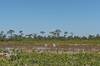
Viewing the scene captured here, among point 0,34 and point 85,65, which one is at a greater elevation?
point 0,34

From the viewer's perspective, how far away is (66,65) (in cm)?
1831

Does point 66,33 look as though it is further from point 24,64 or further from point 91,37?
point 24,64

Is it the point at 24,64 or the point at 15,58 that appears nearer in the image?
the point at 24,64

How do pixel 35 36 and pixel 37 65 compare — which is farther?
pixel 35 36

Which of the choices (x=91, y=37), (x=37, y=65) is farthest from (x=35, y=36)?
(x=37, y=65)

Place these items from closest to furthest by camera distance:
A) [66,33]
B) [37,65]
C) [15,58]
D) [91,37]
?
[37,65] < [15,58] < [91,37] < [66,33]

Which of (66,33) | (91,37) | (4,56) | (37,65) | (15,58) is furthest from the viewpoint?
(66,33)

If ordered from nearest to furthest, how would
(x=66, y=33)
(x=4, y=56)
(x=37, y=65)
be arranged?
(x=37, y=65) → (x=4, y=56) → (x=66, y=33)

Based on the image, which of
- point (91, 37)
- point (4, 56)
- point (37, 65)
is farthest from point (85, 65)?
point (91, 37)

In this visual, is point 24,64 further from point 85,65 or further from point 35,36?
point 35,36

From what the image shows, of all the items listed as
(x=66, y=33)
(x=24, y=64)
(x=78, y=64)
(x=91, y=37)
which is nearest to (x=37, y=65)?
(x=24, y=64)

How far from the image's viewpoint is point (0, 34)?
78.2 metres

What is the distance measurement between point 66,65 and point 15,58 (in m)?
4.33

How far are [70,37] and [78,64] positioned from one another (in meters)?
60.6
